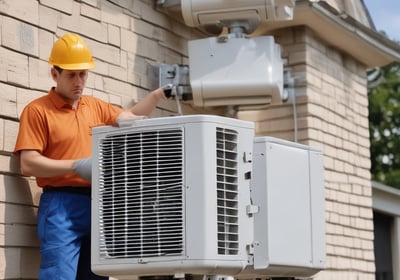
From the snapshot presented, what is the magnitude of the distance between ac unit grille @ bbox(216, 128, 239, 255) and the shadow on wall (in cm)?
110

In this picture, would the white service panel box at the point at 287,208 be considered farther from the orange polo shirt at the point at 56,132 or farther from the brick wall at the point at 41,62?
the brick wall at the point at 41,62

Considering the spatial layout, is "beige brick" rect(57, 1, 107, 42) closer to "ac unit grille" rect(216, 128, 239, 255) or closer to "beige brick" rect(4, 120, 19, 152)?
"beige brick" rect(4, 120, 19, 152)

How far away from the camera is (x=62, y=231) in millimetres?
4211

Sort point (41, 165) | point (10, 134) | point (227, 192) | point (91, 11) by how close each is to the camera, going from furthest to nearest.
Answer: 1. point (91, 11)
2. point (10, 134)
3. point (41, 165)
4. point (227, 192)

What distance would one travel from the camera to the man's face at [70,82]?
14.3ft

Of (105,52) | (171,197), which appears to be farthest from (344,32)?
(171,197)

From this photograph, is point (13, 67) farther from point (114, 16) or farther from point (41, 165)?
point (114, 16)

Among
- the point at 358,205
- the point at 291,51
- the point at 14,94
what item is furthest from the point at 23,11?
the point at 358,205

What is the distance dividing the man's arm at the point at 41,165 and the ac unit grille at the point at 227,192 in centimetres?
68

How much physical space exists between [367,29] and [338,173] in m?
1.12

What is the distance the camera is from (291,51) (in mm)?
6836

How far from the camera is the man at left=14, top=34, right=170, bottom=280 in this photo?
4172 millimetres

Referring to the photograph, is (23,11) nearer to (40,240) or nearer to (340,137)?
(40,240)

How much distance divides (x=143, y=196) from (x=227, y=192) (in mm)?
363
